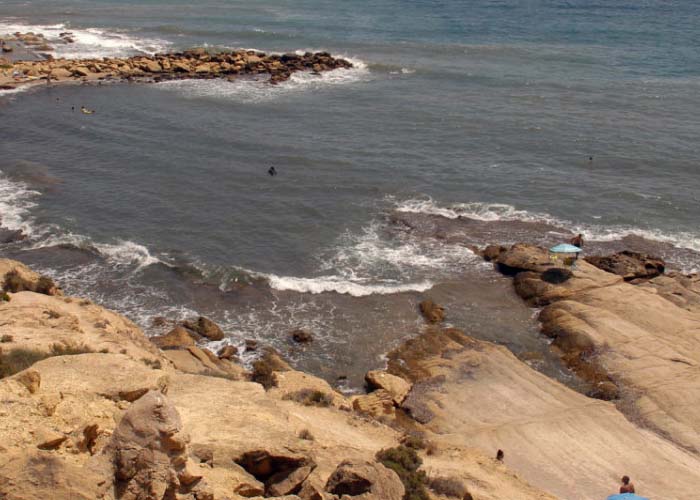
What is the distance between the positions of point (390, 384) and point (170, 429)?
12985 mm

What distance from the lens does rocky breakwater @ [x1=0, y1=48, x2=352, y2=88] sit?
6694cm

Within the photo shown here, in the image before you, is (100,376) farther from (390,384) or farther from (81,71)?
(81,71)

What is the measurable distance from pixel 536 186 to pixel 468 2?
245 feet

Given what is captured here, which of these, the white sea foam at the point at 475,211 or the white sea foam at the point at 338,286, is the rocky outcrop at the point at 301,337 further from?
the white sea foam at the point at 475,211

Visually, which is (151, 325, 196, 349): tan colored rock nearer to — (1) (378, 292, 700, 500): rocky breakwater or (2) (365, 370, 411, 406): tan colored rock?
(2) (365, 370, 411, 406): tan colored rock

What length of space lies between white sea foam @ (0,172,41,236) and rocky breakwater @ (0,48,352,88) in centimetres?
2726

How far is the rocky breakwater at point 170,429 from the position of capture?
11.7 metres

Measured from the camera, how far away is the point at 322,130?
52125mm

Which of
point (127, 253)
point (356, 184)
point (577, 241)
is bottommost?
point (127, 253)

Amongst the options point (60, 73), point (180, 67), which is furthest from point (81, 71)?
point (180, 67)

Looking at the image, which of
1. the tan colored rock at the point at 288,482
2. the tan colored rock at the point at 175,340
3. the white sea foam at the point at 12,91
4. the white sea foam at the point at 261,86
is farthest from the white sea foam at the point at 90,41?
the tan colored rock at the point at 288,482

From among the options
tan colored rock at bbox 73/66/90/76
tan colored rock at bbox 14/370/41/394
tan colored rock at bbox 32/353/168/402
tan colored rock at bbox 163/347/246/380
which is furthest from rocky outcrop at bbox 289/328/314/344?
tan colored rock at bbox 73/66/90/76

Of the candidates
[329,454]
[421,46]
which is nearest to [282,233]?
[329,454]

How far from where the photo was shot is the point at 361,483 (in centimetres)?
1440
